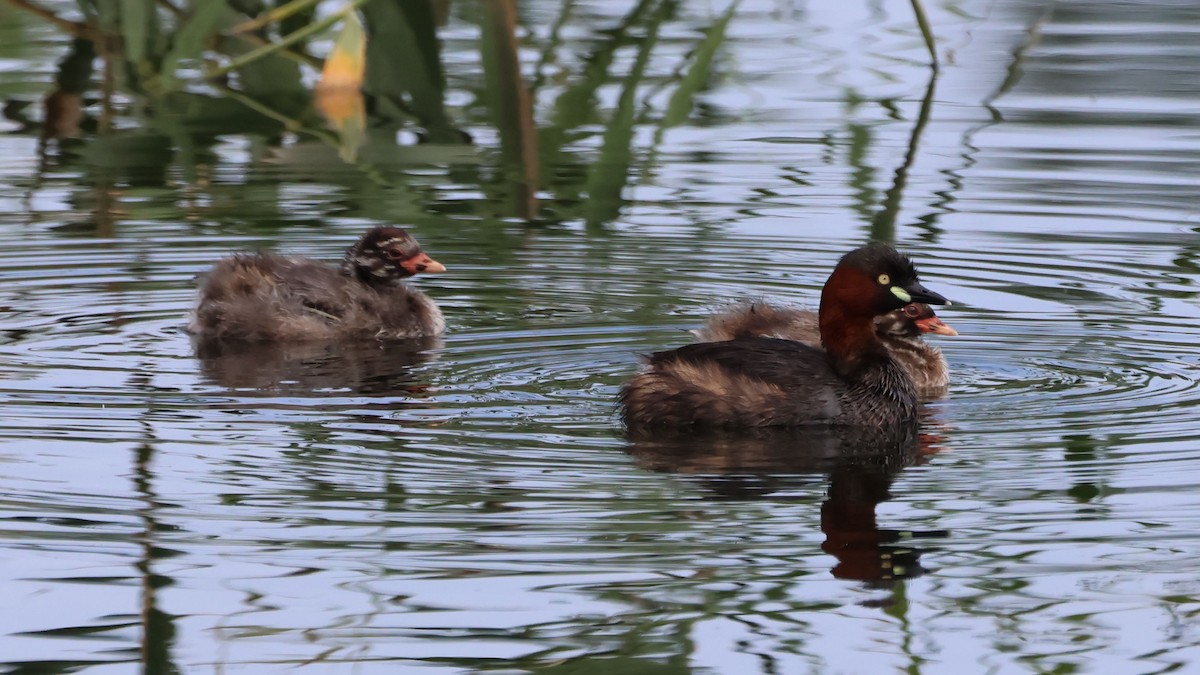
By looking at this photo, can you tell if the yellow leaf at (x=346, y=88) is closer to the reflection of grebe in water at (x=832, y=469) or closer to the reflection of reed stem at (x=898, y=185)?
the reflection of reed stem at (x=898, y=185)

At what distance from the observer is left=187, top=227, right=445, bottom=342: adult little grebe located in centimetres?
930

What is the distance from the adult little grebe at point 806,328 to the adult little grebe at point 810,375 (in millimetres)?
659

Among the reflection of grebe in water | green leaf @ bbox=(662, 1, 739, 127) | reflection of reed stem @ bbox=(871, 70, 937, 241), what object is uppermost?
green leaf @ bbox=(662, 1, 739, 127)

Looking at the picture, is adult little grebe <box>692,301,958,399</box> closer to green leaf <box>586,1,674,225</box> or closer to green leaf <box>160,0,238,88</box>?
green leaf <box>586,1,674,225</box>

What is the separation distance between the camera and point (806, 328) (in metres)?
8.91

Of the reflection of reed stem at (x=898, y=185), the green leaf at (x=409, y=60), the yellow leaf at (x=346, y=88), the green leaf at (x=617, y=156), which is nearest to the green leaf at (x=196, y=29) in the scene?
the yellow leaf at (x=346, y=88)

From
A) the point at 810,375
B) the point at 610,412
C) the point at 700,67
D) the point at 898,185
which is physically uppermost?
the point at 700,67

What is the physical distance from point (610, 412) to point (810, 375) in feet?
2.50

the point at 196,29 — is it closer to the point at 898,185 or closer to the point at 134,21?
the point at 134,21

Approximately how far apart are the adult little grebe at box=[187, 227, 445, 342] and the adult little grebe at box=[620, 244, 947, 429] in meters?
2.12

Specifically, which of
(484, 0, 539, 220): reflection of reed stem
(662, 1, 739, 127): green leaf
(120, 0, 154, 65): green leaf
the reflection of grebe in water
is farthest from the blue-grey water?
(120, 0, 154, 65): green leaf

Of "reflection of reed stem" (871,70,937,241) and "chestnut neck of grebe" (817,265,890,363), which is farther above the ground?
"chestnut neck of grebe" (817,265,890,363)

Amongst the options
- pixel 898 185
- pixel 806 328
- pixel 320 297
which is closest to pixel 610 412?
pixel 806 328

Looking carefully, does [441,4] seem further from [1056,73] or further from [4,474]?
[4,474]
